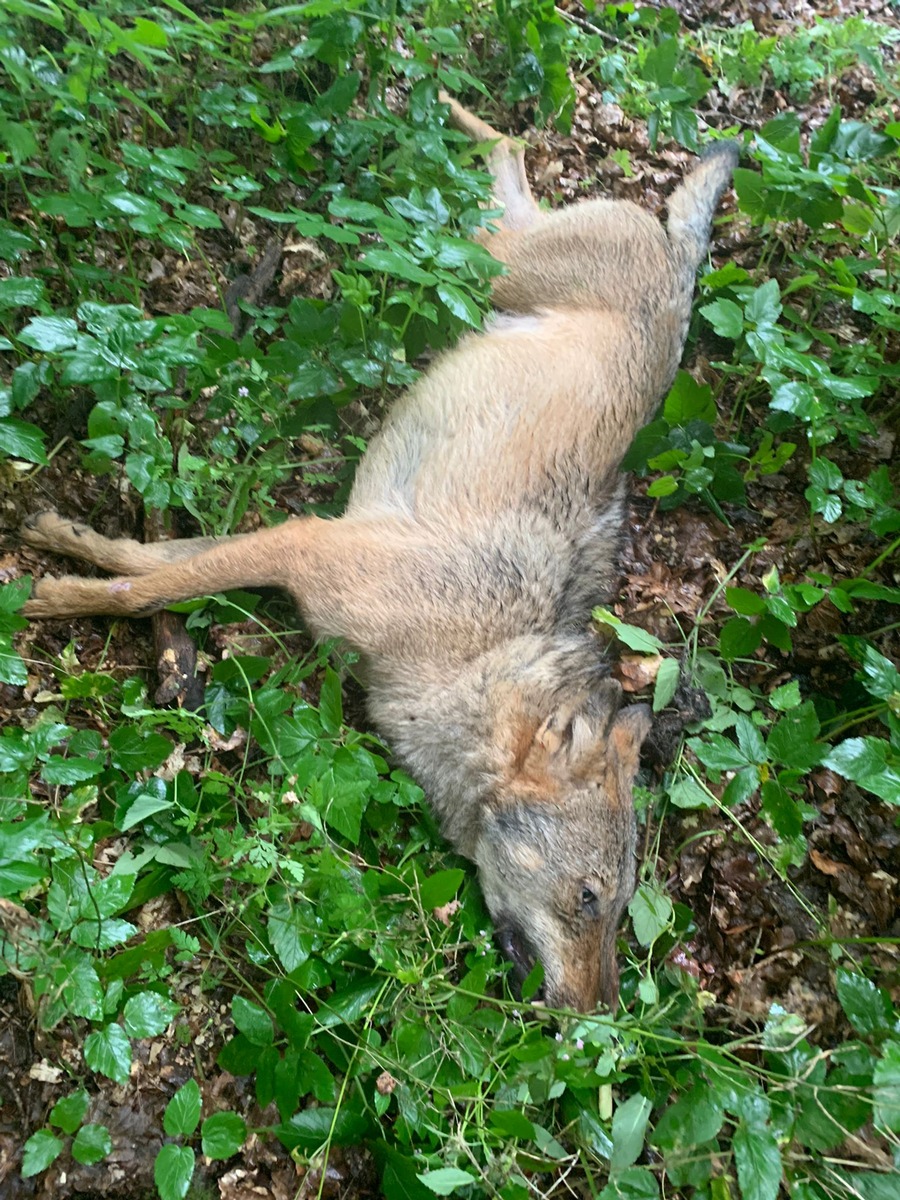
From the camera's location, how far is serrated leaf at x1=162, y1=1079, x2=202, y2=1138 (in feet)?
8.13

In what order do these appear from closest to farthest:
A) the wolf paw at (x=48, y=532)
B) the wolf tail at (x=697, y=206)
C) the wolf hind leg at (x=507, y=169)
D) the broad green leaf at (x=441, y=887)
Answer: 1. the broad green leaf at (x=441, y=887)
2. the wolf paw at (x=48, y=532)
3. the wolf tail at (x=697, y=206)
4. the wolf hind leg at (x=507, y=169)

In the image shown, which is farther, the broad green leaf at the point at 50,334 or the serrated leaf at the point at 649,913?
the serrated leaf at the point at 649,913

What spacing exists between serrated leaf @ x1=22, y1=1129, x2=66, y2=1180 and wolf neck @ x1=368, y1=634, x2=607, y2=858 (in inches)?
72.1

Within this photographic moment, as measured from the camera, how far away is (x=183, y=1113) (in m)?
2.49

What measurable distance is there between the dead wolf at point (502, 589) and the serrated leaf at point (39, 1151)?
1.80m

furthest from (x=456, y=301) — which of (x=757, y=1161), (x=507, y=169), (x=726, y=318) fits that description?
(x=757, y=1161)

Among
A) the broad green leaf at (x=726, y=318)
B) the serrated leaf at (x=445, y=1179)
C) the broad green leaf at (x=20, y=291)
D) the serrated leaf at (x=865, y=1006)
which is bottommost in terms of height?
the serrated leaf at (x=445, y=1179)

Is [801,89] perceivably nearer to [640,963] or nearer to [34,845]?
[640,963]

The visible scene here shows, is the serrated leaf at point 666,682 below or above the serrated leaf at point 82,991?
above

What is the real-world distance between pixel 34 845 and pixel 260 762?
1.20 metres

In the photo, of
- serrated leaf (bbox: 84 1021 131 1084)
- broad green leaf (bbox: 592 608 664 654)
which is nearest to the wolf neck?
broad green leaf (bbox: 592 608 664 654)

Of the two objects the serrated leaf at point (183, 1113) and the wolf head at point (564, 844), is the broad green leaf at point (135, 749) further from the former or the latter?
the wolf head at point (564, 844)

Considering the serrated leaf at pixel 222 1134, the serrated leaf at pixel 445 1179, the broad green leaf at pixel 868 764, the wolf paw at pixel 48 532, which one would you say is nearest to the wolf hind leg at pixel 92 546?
the wolf paw at pixel 48 532

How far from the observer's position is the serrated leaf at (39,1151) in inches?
91.6
